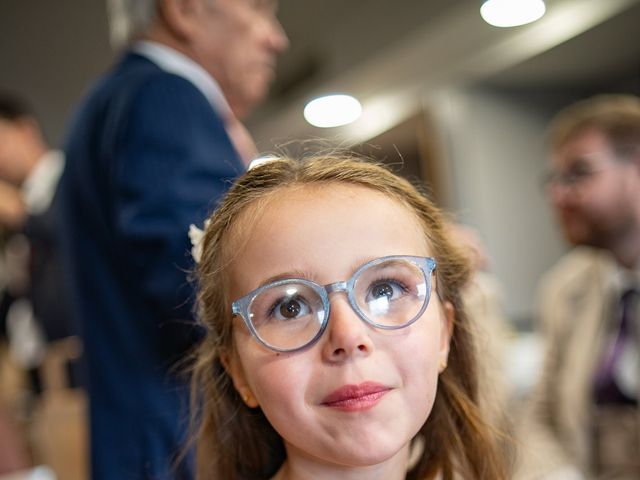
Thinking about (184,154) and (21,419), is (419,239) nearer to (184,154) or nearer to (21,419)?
(184,154)

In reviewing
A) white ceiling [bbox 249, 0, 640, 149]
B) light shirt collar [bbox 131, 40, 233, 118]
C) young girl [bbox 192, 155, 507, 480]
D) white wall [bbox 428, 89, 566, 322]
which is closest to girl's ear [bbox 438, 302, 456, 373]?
young girl [bbox 192, 155, 507, 480]

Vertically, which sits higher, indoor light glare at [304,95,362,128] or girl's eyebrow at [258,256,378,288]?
indoor light glare at [304,95,362,128]

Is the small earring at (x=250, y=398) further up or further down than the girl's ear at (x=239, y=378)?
further down

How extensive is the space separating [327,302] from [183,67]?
0.62 metres

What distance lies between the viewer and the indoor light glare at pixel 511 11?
3.07 meters

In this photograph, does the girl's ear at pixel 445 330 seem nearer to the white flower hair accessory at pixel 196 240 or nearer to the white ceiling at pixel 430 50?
the white flower hair accessory at pixel 196 240

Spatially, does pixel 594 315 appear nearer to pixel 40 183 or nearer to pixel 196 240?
pixel 196 240

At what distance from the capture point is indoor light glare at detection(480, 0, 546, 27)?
3072 millimetres

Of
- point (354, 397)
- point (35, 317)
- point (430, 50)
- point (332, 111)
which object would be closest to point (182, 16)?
point (354, 397)

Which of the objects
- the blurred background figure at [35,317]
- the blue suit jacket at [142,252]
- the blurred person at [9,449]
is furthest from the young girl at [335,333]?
the blurred person at [9,449]

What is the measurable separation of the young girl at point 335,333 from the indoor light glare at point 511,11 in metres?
2.45

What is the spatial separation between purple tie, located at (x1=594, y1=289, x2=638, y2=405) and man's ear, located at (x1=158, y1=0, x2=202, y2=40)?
1295mm

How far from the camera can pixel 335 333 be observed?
713 mm

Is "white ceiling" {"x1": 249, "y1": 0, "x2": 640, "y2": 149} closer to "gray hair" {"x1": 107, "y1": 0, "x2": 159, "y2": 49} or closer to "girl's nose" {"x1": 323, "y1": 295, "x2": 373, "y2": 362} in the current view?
"gray hair" {"x1": 107, "y1": 0, "x2": 159, "y2": 49}
